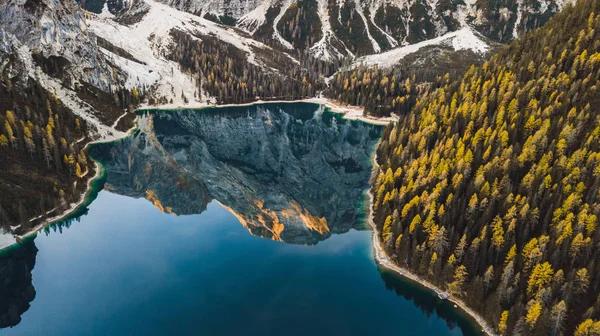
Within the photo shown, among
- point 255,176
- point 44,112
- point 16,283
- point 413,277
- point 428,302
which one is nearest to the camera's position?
point 428,302

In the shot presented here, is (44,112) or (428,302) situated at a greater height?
(44,112)

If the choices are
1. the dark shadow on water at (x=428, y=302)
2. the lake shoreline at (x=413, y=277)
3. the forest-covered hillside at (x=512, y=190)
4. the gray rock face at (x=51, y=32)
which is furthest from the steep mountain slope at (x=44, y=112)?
the forest-covered hillside at (x=512, y=190)

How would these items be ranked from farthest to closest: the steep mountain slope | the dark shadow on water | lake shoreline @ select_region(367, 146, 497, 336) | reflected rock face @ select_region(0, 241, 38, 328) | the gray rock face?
the gray rock face < the steep mountain slope < the dark shadow on water < reflected rock face @ select_region(0, 241, 38, 328) < lake shoreline @ select_region(367, 146, 497, 336)

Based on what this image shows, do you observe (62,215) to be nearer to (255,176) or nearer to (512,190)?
(255,176)

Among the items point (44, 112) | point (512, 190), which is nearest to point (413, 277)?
point (512, 190)

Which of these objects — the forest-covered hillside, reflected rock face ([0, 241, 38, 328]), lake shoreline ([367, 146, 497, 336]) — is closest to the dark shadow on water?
lake shoreline ([367, 146, 497, 336])

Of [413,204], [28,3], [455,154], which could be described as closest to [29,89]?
[28,3]

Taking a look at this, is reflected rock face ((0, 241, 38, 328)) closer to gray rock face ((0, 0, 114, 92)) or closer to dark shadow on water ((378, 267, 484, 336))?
dark shadow on water ((378, 267, 484, 336))
